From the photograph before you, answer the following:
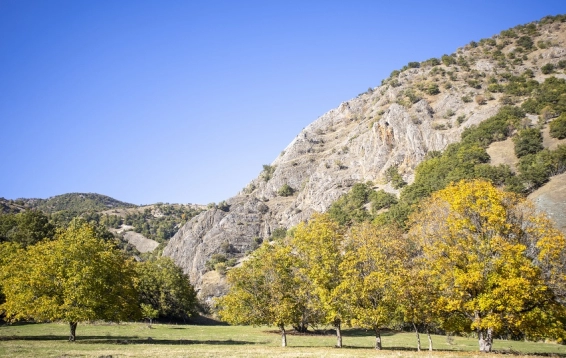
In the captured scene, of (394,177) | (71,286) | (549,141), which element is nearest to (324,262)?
(71,286)

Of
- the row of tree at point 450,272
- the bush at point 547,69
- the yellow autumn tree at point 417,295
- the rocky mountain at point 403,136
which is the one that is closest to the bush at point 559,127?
the rocky mountain at point 403,136

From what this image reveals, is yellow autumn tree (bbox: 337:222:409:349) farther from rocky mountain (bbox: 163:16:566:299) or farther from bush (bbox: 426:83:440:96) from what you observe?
bush (bbox: 426:83:440:96)

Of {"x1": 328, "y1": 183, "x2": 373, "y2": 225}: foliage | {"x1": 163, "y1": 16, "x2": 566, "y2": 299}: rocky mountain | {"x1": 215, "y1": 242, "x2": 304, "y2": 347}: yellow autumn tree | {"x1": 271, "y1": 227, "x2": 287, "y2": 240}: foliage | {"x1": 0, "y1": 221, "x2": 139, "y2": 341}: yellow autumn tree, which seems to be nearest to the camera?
{"x1": 0, "y1": 221, "x2": 139, "y2": 341}: yellow autumn tree

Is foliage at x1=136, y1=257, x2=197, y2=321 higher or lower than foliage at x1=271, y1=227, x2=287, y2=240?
above

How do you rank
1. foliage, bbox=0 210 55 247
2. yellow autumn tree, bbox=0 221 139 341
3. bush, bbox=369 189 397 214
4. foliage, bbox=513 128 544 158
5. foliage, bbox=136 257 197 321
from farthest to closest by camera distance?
bush, bbox=369 189 397 214 → foliage, bbox=513 128 544 158 → foliage, bbox=0 210 55 247 → foliage, bbox=136 257 197 321 → yellow autumn tree, bbox=0 221 139 341

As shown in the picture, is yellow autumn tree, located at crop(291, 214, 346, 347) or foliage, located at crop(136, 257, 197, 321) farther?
foliage, located at crop(136, 257, 197, 321)

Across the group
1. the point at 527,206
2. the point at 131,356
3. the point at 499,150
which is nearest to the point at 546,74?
the point at 499,150

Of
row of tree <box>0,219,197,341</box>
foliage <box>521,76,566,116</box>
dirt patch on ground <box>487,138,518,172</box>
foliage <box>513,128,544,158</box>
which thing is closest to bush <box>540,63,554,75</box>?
foliage <box>521,76,566,116</box>

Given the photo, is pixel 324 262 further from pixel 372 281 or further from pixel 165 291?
pixel 165 291

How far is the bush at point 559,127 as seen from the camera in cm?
10801

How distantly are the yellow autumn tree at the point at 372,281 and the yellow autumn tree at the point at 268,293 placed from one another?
30.4ft

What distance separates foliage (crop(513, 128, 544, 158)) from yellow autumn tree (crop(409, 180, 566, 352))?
9370 cm

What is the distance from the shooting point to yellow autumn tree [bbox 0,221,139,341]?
123ft

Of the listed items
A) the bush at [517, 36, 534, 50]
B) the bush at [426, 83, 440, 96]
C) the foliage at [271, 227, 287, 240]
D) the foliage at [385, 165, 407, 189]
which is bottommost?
the foliage at [271, 227, 287, 240]
